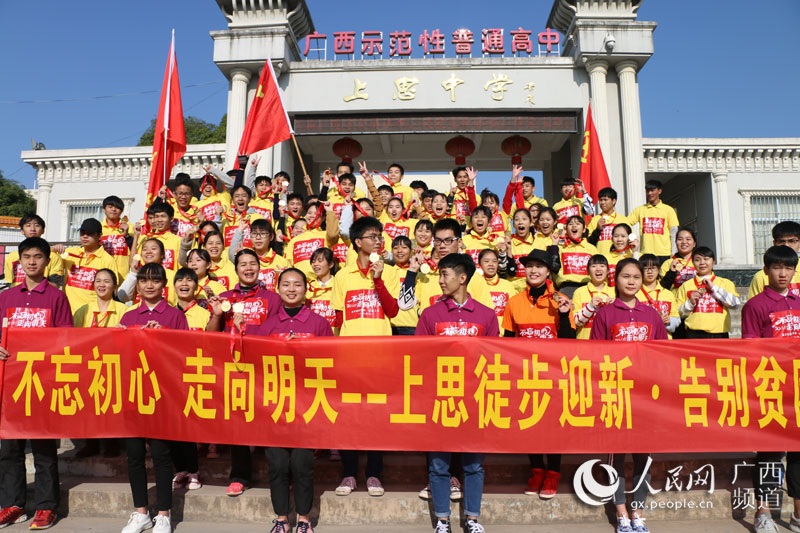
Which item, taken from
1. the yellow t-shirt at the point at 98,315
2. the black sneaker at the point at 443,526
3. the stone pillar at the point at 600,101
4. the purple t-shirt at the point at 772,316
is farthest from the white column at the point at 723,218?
the yellow t-shirt at the point at 98,315

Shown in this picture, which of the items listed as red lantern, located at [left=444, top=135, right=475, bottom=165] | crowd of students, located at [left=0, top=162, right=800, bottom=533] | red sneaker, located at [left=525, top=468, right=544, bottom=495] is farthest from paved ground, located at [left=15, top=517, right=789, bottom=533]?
red lantern, located at [left=444, top=135, right=475, bottom=165]

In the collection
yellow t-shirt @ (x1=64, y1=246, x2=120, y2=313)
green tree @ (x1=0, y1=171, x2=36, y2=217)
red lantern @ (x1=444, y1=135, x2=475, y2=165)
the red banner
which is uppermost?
green tree @ (x1=0, y1=171, x2=36, y2=217)

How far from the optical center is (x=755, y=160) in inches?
812

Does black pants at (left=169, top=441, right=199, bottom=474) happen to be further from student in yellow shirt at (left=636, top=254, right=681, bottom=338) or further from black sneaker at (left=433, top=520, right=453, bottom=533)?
student in yellow shirt at (left=636, top=254, right=681, bottom=338)

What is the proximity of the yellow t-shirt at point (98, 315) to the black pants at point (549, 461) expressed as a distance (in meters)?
3.98

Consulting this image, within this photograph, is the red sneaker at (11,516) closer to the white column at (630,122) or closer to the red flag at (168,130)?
the red flag at (168,130)

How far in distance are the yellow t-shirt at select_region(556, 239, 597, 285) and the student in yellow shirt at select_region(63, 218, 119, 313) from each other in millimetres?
5228

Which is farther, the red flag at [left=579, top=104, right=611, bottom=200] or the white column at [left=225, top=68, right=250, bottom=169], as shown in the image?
the white column at [left=225, top=68, right=250, bottom=169]

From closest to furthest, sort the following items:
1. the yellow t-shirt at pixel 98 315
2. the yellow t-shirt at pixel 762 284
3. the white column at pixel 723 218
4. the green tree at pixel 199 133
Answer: the yellow t-shirt at pixel 762 284
the yellow t-shirt at pixel 98 315
the white column at pixel 723 218
the green tree at pixel 199 133

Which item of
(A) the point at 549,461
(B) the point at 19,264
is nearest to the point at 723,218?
(A) the point at 549,461

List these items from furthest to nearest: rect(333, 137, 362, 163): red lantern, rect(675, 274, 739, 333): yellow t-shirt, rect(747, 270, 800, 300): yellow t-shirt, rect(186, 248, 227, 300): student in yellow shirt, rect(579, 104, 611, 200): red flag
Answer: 1. rect(333, 137, 362, 163): red lantern
2. rect(579, 104, 611, 200): red flag
3. rect(186, 248, 227, 300): student in yellow shirt
4. rect(675, 274, 739, 333): yellow t-shirt
5. rect(747, 270, 800, 300): yellow t-shirt

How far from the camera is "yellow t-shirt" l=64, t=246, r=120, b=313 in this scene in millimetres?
5613

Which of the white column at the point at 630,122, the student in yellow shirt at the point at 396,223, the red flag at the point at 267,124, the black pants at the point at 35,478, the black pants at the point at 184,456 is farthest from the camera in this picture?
the white column at the point at 630,122

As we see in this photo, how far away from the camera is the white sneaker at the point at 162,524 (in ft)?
12.5
